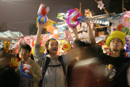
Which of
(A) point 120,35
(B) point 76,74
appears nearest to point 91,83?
(B) point 76,74

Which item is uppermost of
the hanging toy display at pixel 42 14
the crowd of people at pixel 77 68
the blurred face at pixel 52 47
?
the hanging toy display at pixel 42 14

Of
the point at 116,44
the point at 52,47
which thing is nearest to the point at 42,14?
the point at 52,47

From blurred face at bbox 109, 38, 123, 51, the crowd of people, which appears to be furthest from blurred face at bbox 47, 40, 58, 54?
blurred face at bbox 109, 38, 123, 51

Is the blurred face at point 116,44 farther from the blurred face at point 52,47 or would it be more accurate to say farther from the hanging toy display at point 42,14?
the hanging toy display at point 42,14

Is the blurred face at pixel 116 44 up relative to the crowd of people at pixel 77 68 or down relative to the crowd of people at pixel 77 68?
up

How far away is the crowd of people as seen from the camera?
4.77 feet

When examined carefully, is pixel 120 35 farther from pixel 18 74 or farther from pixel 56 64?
pixel 18 74

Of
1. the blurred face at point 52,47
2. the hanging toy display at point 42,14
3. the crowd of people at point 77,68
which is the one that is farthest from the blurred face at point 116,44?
the hanging toy display at point 42,14

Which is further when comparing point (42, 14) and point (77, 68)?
point (42, 14)

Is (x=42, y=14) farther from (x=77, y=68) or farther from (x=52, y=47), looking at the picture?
(x=77, y=68)

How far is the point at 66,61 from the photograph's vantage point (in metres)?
2.04

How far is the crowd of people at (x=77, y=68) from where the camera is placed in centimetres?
145

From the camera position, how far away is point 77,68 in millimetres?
1590

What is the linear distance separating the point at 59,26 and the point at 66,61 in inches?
254
